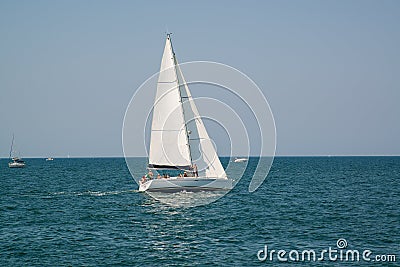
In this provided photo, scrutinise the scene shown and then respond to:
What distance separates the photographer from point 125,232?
35.9 metres

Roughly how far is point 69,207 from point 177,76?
18684 mm

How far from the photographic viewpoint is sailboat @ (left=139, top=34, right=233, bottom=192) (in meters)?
56.2

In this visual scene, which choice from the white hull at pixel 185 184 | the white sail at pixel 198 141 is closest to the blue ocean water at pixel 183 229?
the white hull at pixel 185 184

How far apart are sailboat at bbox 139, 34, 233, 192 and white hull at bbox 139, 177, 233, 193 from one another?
80.4 inches

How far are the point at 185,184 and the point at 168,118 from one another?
30.1 feet

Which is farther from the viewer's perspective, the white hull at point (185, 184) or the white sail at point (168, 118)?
the white sail at point (168, 118)

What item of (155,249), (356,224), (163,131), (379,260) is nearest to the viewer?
(379,260)

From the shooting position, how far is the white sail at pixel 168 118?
188ft

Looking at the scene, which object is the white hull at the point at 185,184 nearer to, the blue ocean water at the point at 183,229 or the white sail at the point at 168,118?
the blue ocean water at the point at 183,229

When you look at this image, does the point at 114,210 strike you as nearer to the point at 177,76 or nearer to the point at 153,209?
the point at 153,209

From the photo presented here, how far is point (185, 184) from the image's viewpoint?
170ft

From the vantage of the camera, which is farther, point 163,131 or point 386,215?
point 163,131

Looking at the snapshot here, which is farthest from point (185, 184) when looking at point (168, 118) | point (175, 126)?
point (168, 118)

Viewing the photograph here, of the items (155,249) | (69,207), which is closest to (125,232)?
(155,249)
